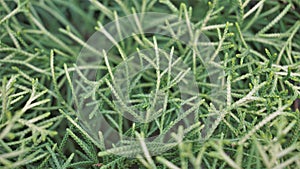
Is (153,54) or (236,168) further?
(153,54)

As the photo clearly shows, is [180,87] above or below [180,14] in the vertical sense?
below

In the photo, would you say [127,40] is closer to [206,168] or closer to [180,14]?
[180,14]

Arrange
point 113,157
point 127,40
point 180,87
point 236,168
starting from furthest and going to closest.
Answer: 1. point 127,40
2. point 180,87
3. point 113,157
4. point 236,168

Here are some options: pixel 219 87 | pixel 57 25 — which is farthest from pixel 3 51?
pixel 219 87

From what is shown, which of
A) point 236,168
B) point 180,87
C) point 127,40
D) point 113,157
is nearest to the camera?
point 236,168

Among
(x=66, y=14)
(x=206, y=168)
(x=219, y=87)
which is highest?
(x=66, y=14)

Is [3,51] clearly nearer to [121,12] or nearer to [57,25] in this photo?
[57,25]
